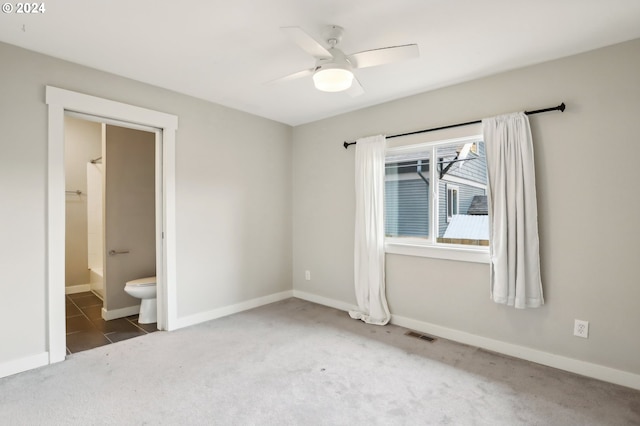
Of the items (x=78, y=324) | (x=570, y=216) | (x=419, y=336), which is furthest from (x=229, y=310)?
(x=570, y=216)

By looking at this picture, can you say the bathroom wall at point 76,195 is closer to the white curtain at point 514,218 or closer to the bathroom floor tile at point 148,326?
the bathroom floor tile at point 148,326

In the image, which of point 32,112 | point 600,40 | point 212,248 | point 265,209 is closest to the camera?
point 600,40

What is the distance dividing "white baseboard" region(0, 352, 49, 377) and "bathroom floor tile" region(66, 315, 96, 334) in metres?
0.82

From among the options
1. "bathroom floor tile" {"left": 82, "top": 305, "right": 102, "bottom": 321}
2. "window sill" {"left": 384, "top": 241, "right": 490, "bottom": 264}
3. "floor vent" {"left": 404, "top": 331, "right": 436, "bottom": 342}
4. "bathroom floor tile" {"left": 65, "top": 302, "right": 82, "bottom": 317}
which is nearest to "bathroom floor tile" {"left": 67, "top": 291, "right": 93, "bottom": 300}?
"bathroom floor tile" {"left": 65, "top": 302, "right": 82, "bottom": 317}

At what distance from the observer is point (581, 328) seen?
2.47 metres

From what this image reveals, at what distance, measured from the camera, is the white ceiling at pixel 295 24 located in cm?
196

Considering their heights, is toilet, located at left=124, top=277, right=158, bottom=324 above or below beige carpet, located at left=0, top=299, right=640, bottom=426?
above

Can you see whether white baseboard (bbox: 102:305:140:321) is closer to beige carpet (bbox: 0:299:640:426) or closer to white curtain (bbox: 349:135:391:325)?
beige carpet (bbox: 0:299:640:426)

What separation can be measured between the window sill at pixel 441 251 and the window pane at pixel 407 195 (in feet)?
0.58

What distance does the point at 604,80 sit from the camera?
2.39 m

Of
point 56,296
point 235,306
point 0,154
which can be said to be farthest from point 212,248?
point 0,154

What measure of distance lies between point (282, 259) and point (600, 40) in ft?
12.7

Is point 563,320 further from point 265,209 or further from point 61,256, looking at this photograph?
point 61,256

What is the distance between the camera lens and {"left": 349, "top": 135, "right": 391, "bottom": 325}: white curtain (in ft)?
11.7
